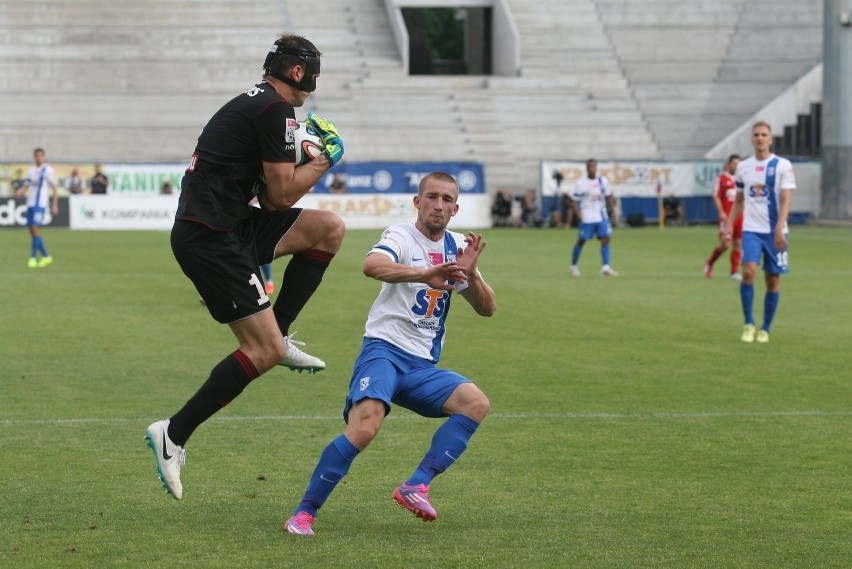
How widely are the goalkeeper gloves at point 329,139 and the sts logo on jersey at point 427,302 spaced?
0.74 m

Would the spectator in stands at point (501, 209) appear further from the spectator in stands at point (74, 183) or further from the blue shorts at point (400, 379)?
the blue shorts at point (400, 379)

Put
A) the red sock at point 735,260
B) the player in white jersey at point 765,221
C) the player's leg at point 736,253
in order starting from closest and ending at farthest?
the player in white jersey at point 765,221, the player's leg at point 736,253, the red sock at point 735,260

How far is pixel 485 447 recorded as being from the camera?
8430 mm

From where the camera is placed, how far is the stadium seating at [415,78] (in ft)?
153

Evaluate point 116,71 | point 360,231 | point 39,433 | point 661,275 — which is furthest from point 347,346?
point 116,71

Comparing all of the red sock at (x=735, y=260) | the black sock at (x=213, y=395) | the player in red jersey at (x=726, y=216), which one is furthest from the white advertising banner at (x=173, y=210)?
the black sock at (x=213, y=395)

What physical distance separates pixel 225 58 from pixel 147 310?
3363 centimetres

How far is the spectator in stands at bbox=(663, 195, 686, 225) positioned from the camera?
43438 millimetres

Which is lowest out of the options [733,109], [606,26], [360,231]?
[360,231]

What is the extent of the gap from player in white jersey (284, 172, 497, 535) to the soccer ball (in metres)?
0.54

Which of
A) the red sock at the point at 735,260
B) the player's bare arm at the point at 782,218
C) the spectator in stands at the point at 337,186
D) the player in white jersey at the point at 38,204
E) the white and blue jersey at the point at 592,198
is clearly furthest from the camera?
the spectator in stands at the point at 337,186

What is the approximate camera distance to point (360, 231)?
1502 inches

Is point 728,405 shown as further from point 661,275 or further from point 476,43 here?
point 476,43

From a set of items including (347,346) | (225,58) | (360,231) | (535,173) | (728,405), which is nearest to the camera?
(728,405)
